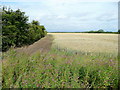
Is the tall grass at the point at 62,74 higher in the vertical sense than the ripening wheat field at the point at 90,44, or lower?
lower

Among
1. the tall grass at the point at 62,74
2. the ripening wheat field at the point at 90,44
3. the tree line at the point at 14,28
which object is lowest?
the tall grass at the point at 62,74

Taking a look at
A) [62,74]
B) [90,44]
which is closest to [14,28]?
[90,44]

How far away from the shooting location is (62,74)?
2861mm

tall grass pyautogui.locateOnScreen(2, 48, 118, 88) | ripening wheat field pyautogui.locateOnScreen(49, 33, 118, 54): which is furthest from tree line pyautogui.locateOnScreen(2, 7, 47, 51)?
tall grass pyautogui.locateOnScreen(2, 48, 118, 88)

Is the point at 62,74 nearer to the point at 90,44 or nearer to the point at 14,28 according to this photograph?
the point at 90,44

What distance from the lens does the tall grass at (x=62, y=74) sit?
2.55 m

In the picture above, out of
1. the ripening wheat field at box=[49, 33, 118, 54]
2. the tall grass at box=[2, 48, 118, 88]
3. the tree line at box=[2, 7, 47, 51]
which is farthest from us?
the tree line at box=[2, 7, 47, 51]

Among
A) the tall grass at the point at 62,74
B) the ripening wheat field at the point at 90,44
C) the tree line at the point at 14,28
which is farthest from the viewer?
the tree line at the point at 14,28

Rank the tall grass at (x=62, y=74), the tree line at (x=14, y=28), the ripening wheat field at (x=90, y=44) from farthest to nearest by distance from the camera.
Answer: the tree line at (x=14, y=28) → the ripening wheat field at (x=90, y=44) → the tall grass at (x=62, y=74)

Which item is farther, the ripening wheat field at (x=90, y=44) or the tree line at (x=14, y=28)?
the tree line at (x=14, y=28)

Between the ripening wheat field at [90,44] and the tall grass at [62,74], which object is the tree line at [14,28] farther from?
the tall grass at [62,74]

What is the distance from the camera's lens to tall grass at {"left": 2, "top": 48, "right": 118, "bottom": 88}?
8.38 feet

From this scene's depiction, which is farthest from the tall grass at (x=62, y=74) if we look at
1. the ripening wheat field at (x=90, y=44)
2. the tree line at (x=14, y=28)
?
the tree line at (x=14, y=28)

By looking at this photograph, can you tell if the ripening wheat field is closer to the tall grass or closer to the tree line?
the tall grass
